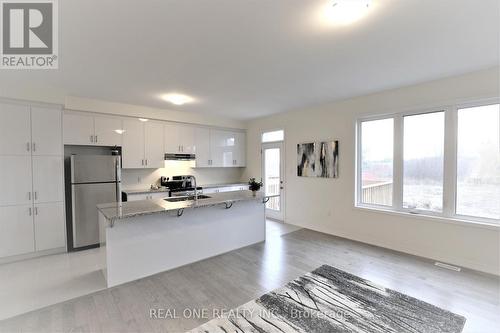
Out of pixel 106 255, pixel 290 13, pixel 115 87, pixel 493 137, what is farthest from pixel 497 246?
pixel 115 87

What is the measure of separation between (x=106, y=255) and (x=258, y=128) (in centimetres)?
454

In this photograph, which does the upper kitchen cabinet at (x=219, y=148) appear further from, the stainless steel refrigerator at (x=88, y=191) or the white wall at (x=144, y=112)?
the stainless steel refrigerator at (x=88, y=191)

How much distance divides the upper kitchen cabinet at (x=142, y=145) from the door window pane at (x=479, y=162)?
5.27 meters

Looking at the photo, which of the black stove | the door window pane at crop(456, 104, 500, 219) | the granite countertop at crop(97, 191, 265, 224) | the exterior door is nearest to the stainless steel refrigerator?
the black stove

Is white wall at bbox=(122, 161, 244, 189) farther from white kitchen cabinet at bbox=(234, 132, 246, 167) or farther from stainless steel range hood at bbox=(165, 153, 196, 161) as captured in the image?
white kitchen cabinet at bbox=(234, 132, 246, 167)

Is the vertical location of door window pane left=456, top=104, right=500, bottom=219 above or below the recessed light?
below

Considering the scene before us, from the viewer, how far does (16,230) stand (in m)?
3.54

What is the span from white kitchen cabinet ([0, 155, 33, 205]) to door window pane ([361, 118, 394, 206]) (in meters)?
5.62

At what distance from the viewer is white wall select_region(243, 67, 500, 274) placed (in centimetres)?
313

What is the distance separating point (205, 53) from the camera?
2555mm

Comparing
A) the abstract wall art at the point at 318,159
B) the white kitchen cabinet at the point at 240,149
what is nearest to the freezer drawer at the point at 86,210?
the white kitchen cabinet at the point at 240,149

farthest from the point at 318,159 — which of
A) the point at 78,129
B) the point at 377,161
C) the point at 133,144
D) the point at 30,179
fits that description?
the point at 30,179

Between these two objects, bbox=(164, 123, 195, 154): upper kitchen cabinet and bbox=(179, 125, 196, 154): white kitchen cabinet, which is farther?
bbox=(179, 125, 196, 154): white kitchen cabinet

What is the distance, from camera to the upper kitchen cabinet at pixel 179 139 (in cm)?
524
